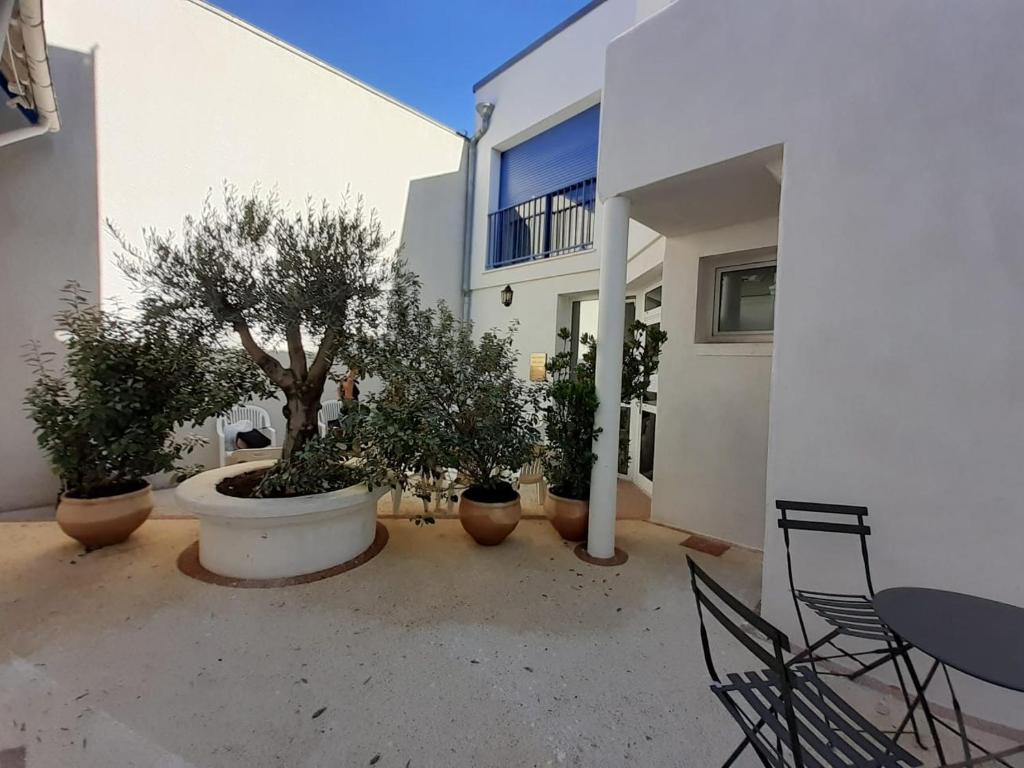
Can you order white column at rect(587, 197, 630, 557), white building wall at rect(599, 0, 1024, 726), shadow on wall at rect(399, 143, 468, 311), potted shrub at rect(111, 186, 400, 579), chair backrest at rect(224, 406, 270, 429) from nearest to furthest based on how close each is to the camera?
white building wall at rect(599, 0, 1024, 726), potted shrub at rect(111, 186, 400, 579), white column at rect(587, 197, 630, 557), chair backrest at rect(224, 406, 270, 429), shadow on wall at rect(399, 143, 468, 311)

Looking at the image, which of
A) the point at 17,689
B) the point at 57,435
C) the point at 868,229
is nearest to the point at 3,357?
the point at 57,435

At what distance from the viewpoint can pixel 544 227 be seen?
22.7ft

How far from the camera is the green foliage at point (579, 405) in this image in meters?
3.62

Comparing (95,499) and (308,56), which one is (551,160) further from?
(95,499)

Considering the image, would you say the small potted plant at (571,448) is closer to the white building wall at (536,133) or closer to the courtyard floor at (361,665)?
the courtyard floor at (361,665)

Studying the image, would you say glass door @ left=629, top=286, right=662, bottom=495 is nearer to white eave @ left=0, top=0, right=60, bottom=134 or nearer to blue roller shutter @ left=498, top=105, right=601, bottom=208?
blue roller shutter @ left=498, top=105, right=601, bottom=208

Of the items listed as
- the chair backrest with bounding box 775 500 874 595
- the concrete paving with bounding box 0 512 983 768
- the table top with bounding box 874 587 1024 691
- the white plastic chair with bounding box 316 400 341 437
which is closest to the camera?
the table top with bounding box 874 587 1024 691

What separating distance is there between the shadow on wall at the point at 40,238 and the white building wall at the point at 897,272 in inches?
237

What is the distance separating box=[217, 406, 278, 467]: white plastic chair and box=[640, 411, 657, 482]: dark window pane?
4.72m

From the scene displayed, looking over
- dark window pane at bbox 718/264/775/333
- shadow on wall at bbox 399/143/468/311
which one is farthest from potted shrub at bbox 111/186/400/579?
shadow on wall at bbox 399/143/468/311

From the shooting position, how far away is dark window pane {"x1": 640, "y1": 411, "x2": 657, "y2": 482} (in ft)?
17.9

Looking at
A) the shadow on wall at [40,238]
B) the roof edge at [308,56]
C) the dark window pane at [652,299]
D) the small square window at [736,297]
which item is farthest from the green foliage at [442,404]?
the roof edge at [308,56]

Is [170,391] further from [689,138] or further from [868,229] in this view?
[868,229]

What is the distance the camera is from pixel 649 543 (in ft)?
12.8
